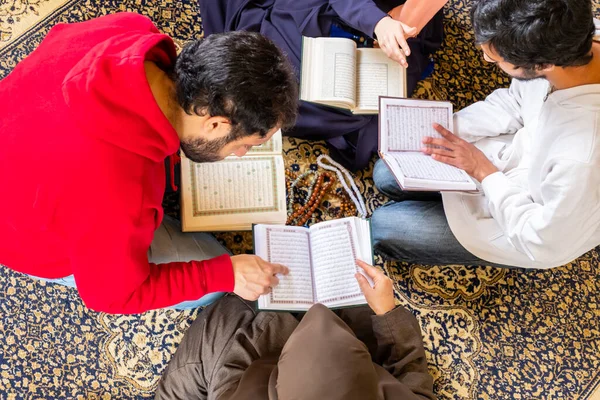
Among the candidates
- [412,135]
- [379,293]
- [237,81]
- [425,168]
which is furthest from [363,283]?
[237,81]

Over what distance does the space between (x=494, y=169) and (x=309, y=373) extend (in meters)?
0.89

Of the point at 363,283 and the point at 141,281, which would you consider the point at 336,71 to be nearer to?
the point at 363,283

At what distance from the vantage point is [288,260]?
4.62ft

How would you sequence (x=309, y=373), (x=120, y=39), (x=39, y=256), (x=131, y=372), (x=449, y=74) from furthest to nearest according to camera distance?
(x=449, y=74) → (x=131, y=372) → (x=39, y=256) → (x=120, y=39) → (x=309, y=373)

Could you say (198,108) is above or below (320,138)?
above

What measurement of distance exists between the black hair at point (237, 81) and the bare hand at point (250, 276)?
1.44 ft

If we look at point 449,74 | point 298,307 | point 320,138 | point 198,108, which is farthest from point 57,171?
point 449,74

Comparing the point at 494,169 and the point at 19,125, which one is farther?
the point at 494,169

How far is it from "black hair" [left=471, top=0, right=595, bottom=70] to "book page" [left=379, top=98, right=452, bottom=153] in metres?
0.45

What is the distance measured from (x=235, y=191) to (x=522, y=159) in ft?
2.82

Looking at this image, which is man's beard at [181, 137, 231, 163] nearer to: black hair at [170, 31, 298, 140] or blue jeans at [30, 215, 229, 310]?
black hair at [170, 31, 298, 140]

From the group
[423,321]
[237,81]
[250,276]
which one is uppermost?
[237,81]

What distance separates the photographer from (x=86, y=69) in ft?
2.77

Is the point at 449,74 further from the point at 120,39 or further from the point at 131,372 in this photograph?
the point at 131,372
